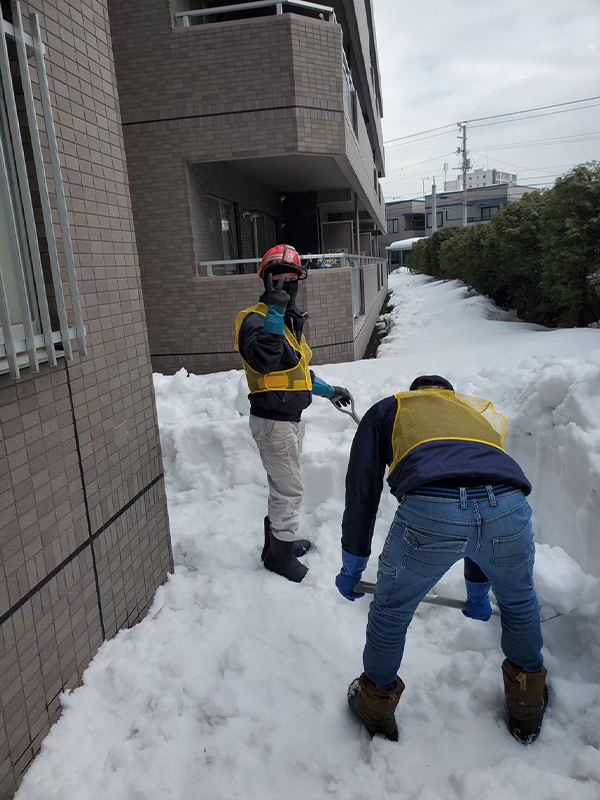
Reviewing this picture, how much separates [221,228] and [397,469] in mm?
8402

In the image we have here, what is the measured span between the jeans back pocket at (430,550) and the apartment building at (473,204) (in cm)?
6365

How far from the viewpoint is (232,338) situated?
8312 millimetres

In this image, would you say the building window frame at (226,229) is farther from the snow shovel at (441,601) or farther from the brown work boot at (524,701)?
the brown work boot at (524,701)

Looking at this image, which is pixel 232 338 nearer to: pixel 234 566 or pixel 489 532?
pixel 234 566

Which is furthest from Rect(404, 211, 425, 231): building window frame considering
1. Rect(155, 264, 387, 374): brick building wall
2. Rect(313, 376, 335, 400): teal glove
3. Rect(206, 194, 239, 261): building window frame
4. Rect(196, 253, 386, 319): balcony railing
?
Rect(313, 376, 335, 400): teal glove

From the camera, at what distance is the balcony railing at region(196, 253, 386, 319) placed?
8281mm

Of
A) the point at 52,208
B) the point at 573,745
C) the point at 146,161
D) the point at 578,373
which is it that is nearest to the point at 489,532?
the point at 573,745

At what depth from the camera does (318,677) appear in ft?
8.79

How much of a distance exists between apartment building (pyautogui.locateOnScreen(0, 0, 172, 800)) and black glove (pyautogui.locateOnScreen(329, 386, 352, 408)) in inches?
53.0

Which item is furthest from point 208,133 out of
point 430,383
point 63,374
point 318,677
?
point 318,677

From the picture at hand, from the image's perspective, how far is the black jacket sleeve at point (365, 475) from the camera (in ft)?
7.94

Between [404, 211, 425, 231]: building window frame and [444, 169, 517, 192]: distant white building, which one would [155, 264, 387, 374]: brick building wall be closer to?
[404, 211, 425, 231]: building window frame

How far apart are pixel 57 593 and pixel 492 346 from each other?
7384mm

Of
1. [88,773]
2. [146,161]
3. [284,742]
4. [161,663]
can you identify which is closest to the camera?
[88,773]
